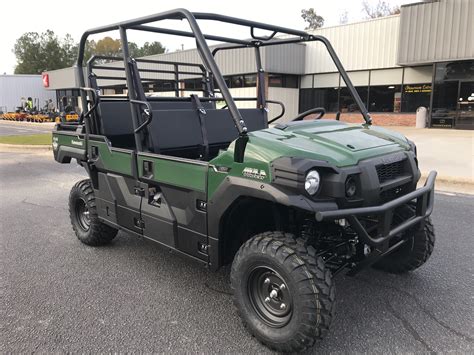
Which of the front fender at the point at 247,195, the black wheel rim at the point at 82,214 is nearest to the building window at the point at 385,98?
the black wheel rim at the point at 82,214

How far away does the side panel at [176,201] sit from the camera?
2.95 meters

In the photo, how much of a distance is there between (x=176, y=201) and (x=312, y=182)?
118 centimetres

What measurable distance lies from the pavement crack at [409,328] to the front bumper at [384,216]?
542mm

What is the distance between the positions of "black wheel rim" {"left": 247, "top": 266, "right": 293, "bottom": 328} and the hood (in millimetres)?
732

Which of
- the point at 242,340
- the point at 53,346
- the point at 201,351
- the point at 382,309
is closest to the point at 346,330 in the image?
the point at 382,309

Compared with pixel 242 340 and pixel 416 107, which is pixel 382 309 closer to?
pixel 242 340

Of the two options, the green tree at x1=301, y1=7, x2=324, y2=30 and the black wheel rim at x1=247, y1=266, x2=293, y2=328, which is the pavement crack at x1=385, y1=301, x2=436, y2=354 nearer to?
the black wheel rim at x1=247, y1=266, x2=293, y2=328

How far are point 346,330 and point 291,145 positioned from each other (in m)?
1.29

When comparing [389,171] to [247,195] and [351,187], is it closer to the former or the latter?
[351,187]

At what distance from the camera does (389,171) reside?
2867 mm

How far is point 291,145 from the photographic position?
260cm

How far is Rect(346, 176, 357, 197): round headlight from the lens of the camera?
253cm

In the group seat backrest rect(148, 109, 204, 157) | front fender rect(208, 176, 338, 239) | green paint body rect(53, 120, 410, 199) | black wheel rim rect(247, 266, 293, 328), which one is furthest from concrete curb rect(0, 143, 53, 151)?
black wheel rim rect(247, 266, 293, 328)

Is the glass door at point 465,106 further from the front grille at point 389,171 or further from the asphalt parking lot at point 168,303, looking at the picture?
the front grille at point 389,171
